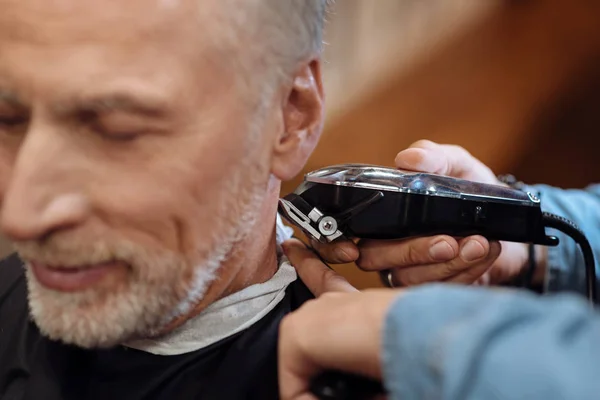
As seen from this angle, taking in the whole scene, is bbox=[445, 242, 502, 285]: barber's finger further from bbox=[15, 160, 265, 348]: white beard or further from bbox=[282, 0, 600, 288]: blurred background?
bbox=[282, 0, 600, 288]: blurred background

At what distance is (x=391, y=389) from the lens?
40cm

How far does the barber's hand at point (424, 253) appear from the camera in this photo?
2.24ft

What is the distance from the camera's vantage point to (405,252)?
710mm

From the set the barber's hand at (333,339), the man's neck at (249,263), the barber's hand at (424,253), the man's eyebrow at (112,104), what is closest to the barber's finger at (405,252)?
the barber's hand at (424,253)

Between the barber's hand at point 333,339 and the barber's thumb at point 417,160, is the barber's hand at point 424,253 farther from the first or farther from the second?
the barber's hand at point 333,339

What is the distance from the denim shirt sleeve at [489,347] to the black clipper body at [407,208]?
265 mm

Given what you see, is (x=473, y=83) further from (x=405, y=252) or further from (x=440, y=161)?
(x=405, y=252)

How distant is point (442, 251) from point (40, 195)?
0.40 metres

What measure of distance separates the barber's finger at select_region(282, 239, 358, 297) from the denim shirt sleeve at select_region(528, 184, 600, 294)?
0.39 m

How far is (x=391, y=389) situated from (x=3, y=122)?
392 mm

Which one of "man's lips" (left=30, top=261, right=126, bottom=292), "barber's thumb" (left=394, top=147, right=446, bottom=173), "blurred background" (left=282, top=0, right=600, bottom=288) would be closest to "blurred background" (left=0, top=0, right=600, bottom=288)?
"blurred background" (left=282, top=0, right=600, bottom=288)

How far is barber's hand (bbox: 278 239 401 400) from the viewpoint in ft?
1.40

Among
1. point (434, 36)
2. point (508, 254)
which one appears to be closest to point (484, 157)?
point (434, 36)

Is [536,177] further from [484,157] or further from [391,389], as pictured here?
[391,389]
